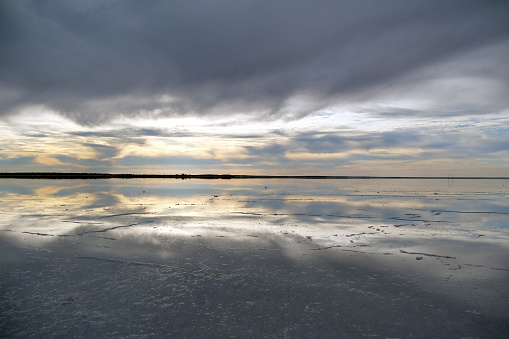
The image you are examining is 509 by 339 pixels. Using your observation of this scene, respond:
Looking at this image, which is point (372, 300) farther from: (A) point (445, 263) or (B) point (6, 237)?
(B) point (6, 237)

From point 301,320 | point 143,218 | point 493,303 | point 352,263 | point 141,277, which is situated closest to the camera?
point 301,320

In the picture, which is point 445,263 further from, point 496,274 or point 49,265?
point 49,265

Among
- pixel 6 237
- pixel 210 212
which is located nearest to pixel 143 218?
pixel 210 212

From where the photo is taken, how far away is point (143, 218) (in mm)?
15531

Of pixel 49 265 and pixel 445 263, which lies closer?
pixel 49 265

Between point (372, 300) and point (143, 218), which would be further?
Answer: point (143, 218)

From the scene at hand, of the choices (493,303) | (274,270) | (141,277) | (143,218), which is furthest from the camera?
(143,218)

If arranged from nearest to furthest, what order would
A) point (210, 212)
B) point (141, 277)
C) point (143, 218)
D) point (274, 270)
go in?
point (141, 277)
point (274, 270)
point (143, 218)
point (210, 212)

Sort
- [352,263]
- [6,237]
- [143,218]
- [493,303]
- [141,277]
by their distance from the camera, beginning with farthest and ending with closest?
[143,218], [6,237], [352,263], [141,277], [493,303]

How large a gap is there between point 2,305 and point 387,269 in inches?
316

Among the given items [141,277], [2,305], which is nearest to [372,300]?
[141,277]

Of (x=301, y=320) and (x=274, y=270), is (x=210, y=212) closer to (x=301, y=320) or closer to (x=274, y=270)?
(x=274, y=270)

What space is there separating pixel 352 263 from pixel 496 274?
327 cm

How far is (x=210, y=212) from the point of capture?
1802 cm
